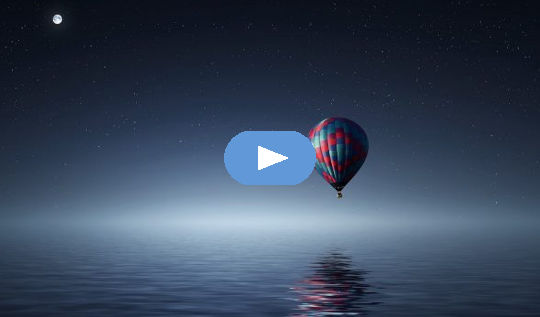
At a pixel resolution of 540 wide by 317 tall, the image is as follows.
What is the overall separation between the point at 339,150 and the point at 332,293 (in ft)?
109

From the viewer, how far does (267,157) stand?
26.8m

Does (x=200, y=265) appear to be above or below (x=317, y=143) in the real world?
below

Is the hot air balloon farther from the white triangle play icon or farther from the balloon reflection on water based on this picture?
the white triangle play icon

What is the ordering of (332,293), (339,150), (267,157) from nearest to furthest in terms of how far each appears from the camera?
(267,157) < (332,293) < (339,150)

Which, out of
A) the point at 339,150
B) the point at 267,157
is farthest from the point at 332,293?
the point at 339,150

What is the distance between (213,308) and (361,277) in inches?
709

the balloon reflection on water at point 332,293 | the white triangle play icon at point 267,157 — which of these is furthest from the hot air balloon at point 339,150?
the white triangle play icon at point 267,157

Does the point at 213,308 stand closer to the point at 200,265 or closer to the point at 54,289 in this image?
the point at 54,289

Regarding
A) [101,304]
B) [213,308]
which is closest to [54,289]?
[101,304]

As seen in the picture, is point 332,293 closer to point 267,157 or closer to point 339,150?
point 267,157

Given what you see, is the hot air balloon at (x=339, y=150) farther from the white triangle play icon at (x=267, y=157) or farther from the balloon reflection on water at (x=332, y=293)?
the white triangle play icon at (x=267, y=157)

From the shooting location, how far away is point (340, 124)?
220 ft

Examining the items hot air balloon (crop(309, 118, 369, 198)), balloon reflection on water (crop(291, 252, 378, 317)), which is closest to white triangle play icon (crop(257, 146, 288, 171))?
balloon reflection on water (crop(291, 252, 378, 317))

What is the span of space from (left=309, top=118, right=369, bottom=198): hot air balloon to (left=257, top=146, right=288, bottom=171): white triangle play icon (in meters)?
39.6
